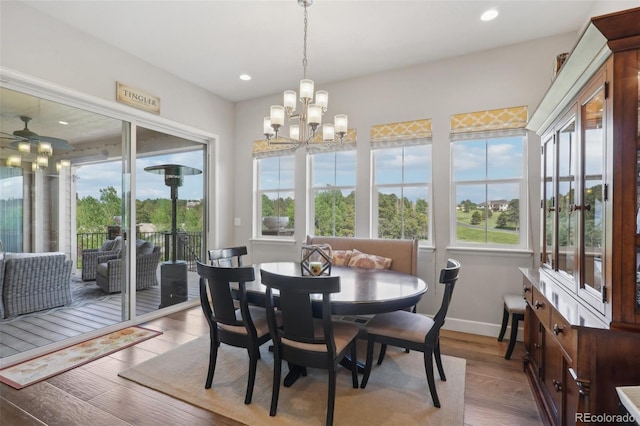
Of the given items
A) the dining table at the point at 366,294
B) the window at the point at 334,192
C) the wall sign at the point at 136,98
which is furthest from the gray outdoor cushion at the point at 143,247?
the window at the point at 334,192

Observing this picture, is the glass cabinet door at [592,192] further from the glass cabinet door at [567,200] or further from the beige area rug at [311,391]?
the beige area rug at [311,391]

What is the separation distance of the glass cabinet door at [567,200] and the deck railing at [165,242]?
4127 mm

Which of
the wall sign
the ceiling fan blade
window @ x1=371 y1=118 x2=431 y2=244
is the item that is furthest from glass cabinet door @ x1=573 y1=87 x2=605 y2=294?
the ceiling fan blade

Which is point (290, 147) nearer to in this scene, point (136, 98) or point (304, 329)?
point (136, 98)

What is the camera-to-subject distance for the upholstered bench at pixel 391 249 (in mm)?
3266

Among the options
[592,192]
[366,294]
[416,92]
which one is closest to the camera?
[592,192]

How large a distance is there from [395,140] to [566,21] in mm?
1847

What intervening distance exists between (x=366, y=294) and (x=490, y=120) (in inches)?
96.7

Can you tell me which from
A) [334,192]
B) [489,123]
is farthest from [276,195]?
[489,123]

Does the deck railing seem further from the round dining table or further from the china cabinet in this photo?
the china cabinet

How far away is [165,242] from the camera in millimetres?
4031

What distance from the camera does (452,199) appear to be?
3.47m

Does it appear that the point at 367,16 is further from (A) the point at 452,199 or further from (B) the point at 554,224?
(B) the point at 554,224

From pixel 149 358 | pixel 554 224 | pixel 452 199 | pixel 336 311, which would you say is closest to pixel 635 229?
pixel 554 224
